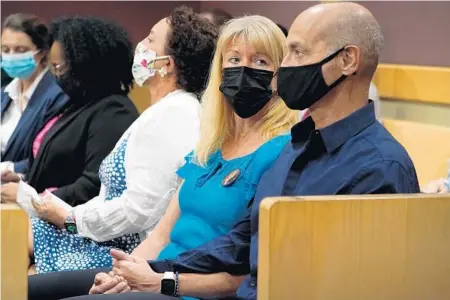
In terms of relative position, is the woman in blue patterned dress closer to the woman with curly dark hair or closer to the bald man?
the woman with curly dark hair

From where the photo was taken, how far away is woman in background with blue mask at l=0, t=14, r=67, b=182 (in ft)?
11.9

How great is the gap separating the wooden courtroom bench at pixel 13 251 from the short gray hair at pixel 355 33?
75 centimetres

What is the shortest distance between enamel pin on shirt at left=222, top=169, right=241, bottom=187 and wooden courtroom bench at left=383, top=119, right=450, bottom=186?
0.72 meters

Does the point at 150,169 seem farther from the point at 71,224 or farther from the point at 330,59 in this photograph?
the point at 330,59

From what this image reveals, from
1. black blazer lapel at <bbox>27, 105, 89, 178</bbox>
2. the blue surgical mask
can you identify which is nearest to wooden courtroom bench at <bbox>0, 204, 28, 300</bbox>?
black blazer lapel at <bbox>27, 105, 89, 178</bbox>

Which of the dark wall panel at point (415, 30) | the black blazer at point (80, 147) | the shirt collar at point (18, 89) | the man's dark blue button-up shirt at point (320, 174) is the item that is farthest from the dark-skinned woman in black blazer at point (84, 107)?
the dark wall panel at point (415, 30)

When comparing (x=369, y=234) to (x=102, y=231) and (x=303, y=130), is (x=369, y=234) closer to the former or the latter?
(x=303, y=130)

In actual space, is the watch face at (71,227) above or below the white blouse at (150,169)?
below

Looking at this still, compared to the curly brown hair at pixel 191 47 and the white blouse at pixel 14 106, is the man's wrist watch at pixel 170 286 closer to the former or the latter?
the curly brown hair at pixel 191 47

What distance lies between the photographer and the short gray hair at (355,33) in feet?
6.08

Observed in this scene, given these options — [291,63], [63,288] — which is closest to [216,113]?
[291,63]

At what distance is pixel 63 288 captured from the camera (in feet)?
7.70

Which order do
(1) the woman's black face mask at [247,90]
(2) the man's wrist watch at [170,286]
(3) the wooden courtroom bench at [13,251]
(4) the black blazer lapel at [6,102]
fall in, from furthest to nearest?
(4) the black blazer lapel at [6,102] < (1) the woman's black face mask at [247,90] < (2) the man's wrist watch at [170,286] < (3) the wooden courtroom bench at [13,251]

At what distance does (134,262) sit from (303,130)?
53 cm
